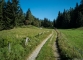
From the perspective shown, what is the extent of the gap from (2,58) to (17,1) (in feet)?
183

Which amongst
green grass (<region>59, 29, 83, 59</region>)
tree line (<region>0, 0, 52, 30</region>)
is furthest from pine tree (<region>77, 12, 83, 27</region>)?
green grass (<region>59, 29, 83, 59</region>)

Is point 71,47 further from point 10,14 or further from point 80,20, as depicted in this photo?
point 80,20

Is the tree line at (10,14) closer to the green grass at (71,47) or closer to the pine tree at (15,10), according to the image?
the pine tree at (15,10)

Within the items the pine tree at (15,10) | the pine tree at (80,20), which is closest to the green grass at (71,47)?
the pine tree at (15,10)

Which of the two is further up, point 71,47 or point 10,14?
point 10,14

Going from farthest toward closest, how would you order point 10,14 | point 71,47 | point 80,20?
point 80,20 < point 10,14 < point 71,47

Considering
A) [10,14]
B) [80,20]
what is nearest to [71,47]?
[10,14]

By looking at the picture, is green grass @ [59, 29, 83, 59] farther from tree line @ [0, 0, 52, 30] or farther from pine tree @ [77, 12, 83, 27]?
pine tree @ [77, 12, 83, 27]

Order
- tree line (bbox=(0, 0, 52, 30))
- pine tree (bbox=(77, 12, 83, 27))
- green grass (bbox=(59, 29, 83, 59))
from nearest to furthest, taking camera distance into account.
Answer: green grass (bbox=(59, 29, 83, 59)), tree line (bbox=(0, 0, 52, 30)), pine tree (bbox=(77, 12, 83, 27))

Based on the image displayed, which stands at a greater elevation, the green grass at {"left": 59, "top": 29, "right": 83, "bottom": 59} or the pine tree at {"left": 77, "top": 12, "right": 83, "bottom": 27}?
the pine tree at {"left": 77, "top": 12, "right": 83, "bottom": 27}

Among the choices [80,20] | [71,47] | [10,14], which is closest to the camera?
[71,47]

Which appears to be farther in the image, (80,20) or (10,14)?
(80,20)

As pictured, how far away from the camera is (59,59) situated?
1419cm

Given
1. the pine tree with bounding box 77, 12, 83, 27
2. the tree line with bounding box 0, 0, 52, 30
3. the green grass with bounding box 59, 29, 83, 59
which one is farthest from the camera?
the pine tree with bounding box 77, 12, 83, 27
